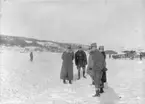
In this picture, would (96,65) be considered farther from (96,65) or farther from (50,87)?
(50,87)

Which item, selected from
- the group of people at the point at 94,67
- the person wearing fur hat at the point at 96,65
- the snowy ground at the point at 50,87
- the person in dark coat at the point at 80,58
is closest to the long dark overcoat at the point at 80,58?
the person in dark coat at the point at 80,58

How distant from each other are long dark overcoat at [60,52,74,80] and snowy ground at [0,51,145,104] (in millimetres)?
210

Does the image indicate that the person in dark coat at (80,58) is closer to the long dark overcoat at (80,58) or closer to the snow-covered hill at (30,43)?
the long dark overcoat at (80,58)

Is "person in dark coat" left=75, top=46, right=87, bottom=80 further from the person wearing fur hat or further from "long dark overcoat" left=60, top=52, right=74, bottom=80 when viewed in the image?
the person wearing fur hat

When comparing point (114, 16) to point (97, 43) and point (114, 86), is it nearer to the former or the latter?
point (97, 43)

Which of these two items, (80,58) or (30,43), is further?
(80,58)

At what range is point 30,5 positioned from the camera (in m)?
8.40

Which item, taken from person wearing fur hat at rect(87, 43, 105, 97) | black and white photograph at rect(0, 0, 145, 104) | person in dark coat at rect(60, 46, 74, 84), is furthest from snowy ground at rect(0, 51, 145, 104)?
person wearing fur hat at rect(87, 43, 105, 97)

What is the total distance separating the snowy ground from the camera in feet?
22.2

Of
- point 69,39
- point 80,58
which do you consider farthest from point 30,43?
point 80,58

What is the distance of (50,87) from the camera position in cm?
816

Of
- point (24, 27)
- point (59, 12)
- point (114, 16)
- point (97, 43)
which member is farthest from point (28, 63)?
point (114, 16)

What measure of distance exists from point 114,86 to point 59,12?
10.4 feet

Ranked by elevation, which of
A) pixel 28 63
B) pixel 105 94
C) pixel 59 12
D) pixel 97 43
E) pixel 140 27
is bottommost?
pixel 105 94
